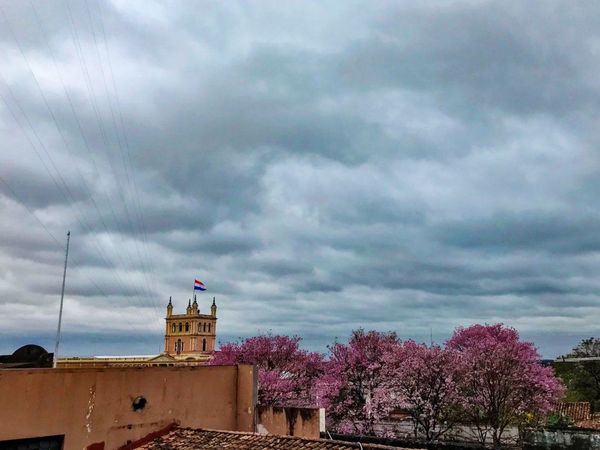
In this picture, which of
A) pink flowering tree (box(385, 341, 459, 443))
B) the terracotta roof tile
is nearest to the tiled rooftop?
pink flowering tree (box(385, 341, 459, 443))

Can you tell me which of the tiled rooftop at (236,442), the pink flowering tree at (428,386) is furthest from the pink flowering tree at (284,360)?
the tiled rooftop at (236,442)

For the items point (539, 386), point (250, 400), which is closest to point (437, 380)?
point (539, 386)

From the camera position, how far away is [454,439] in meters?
29.8

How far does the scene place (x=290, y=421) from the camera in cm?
1594

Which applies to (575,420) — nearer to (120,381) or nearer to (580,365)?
(580,365)

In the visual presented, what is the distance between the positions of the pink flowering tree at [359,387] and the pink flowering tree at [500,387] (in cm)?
398

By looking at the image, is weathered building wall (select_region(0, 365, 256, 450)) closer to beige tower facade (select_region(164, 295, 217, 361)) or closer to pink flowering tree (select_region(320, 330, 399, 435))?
pink flowering tree (select_region(320, 330, 399, 435))

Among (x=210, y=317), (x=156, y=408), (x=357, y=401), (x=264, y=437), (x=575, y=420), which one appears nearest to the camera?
(x=264, y=437)

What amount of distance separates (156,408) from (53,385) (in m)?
2.71

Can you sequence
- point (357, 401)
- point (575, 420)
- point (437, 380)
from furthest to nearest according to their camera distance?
1. point (575, 420)
2. point (357, 401)
3. point (437, 380)

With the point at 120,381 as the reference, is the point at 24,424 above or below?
below

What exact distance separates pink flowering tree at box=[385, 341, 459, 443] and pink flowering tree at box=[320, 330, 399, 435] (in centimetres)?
85

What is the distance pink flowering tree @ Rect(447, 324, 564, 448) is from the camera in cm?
2756

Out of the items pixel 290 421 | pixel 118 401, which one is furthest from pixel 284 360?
pixel 118 401
